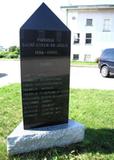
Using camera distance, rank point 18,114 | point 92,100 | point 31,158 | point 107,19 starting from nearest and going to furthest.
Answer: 1. point 31,158
2. point 18,114
3. point 92,100
4. point 107,19

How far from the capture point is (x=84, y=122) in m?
5.93

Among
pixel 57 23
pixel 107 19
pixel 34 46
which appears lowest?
pixel 34 46

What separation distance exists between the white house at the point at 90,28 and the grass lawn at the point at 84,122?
69.4 feet

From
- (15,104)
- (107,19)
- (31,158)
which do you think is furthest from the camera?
(107,19)

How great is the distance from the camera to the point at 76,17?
30266mm

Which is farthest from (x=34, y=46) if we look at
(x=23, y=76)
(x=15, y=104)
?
(x=15, y=104)

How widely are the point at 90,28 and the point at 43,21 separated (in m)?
26.2

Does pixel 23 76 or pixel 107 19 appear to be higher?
pixel 107 19

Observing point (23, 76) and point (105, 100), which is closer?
point (23, 76)

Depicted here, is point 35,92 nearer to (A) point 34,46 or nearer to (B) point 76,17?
(A) point 34,46

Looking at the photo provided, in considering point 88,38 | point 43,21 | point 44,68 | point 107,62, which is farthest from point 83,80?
point 88,38

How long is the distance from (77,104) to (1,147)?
337 centimetres

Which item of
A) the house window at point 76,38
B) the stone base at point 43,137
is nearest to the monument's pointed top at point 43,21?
the stone base at point 43,137

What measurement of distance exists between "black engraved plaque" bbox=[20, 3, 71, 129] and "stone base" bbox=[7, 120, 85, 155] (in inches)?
7.2
